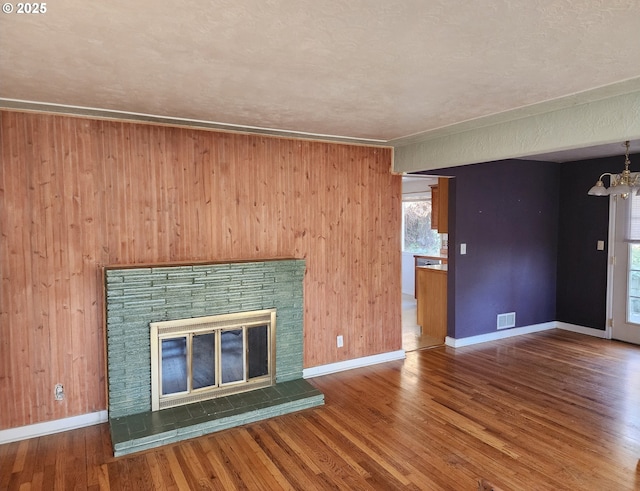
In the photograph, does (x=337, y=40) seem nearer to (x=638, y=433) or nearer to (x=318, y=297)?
(x=318, y=297)

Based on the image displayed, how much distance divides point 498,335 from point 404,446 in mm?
3127

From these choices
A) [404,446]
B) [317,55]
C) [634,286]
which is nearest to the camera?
[317,55]

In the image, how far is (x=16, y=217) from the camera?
9.84ft

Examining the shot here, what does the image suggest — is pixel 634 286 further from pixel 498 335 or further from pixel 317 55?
pixel 317 55

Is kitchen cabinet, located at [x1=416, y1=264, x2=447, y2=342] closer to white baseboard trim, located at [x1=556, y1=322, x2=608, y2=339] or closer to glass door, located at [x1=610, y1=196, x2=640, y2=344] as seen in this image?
white baseboard trim, located at [x1=556, y1=322, x2=608, y2=339]

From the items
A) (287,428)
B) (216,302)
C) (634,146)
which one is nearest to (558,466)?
(287,428)

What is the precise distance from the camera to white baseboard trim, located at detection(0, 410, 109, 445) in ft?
9.94

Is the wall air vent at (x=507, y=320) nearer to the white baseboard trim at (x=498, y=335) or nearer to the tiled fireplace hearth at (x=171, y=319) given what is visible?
the white baseboard trim at (x=498, y=335)

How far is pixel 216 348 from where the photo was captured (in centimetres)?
354

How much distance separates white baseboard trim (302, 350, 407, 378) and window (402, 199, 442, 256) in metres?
3.82

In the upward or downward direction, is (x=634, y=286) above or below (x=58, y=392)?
above

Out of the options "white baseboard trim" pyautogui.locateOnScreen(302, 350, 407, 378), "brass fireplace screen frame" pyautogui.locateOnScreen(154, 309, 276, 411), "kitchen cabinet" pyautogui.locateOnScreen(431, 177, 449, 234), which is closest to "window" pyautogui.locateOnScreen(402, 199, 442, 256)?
"kitchen cabinet" pyautogui.locateOnScreen(431, 177, 449, 234)

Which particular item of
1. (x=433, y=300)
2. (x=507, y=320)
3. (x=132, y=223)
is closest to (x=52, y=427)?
(x=132, y=223)

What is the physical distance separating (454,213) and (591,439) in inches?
109
